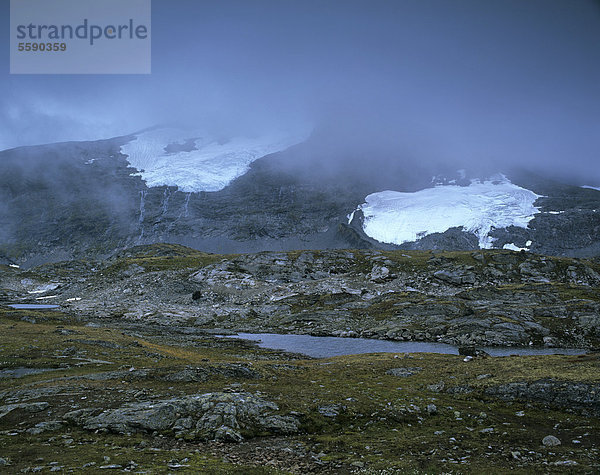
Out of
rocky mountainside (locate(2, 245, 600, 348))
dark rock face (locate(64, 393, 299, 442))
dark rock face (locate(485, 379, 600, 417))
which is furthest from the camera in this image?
rocky mountainside (locate(2, 245, 600, 348))

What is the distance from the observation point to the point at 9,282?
16650cm

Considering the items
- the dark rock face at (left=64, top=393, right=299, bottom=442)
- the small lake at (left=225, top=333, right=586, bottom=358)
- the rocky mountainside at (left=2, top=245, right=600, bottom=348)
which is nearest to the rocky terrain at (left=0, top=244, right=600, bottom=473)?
the dark rock face at (left=64, top=393, right=299, bottom=442)

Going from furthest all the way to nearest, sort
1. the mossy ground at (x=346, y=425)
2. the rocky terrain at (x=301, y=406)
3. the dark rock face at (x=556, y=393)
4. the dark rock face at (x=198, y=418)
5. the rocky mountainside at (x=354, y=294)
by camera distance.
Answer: the rocky mountainside at (x=354, y=294) → the dark rock face at (x=556, y=393) → the dark rock face at (x=198, y=418) → the rocky terrain at (x=301, y=406) → the mossy ground at (x=346, y=425)

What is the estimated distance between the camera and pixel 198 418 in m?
20.6

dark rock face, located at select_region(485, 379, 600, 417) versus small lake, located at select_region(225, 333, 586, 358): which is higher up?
dark rock face, located at select_region(485, 379, 600, 417)

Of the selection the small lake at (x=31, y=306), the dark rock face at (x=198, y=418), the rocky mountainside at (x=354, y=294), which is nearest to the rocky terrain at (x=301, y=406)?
the dark rock face at (x=198, y=418)

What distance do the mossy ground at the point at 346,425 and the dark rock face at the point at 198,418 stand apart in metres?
→ 0.73

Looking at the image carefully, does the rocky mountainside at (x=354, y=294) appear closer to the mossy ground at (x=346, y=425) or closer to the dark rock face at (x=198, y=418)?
the mossy ground at (x=346, y=425)

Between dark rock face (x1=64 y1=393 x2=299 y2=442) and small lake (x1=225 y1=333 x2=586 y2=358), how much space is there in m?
41.0

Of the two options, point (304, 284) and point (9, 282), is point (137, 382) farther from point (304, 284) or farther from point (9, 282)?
point (9, 282)

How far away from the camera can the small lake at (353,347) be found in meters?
61.2

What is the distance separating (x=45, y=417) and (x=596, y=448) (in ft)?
92.9

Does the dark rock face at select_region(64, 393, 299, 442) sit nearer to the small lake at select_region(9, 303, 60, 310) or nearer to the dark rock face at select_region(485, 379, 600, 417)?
the dark rock face at select_region(485, 379, 600, 417)

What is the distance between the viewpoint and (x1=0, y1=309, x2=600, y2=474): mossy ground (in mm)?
15430
